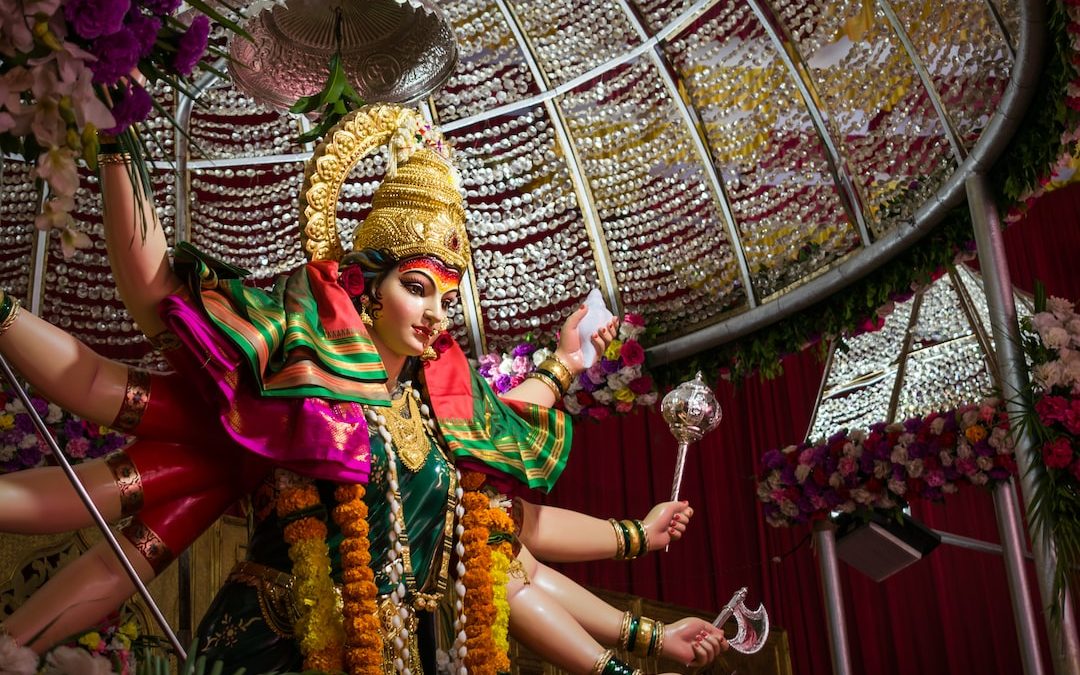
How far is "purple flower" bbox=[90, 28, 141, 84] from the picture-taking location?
1.86 metres

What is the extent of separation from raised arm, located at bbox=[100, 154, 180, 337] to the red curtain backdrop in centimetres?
345

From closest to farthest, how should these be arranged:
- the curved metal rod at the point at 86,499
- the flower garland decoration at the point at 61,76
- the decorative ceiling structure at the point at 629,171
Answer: the flower garland decoration at the point at 61,76, the curved metal rod at the point at 86,499, the decorative ceiling structure at the point at 629,171

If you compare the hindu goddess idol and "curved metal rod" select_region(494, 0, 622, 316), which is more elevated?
"curved metal rod" select_region(494, 0, 622, 316)

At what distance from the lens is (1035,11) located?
3.21 meters

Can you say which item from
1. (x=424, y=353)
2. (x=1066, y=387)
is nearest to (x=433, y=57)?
(x=424, y=353)

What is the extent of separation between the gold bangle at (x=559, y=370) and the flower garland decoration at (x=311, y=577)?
3.09 feet

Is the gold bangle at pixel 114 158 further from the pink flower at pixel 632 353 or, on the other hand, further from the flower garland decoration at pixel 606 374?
the pink flower at pixel 632 353

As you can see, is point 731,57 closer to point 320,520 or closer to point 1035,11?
point 1035,11

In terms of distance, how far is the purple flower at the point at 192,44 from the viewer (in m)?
2.05

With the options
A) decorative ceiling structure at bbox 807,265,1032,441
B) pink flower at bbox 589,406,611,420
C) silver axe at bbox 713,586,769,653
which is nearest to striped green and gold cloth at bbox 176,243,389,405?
silver axe at bbox 713,586,769,653

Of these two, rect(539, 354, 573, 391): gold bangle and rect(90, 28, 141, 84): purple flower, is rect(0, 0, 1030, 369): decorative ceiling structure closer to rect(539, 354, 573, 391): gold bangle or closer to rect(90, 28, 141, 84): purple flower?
rect(539, 354, 573, 391): gold bangle

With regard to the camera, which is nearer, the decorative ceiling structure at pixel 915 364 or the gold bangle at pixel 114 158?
the gold bangle at pixel 114 158

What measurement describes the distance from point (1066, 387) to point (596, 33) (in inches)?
83.7

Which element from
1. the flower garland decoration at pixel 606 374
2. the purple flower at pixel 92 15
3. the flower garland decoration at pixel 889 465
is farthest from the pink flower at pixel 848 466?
the purple flower at pixel 92 15
